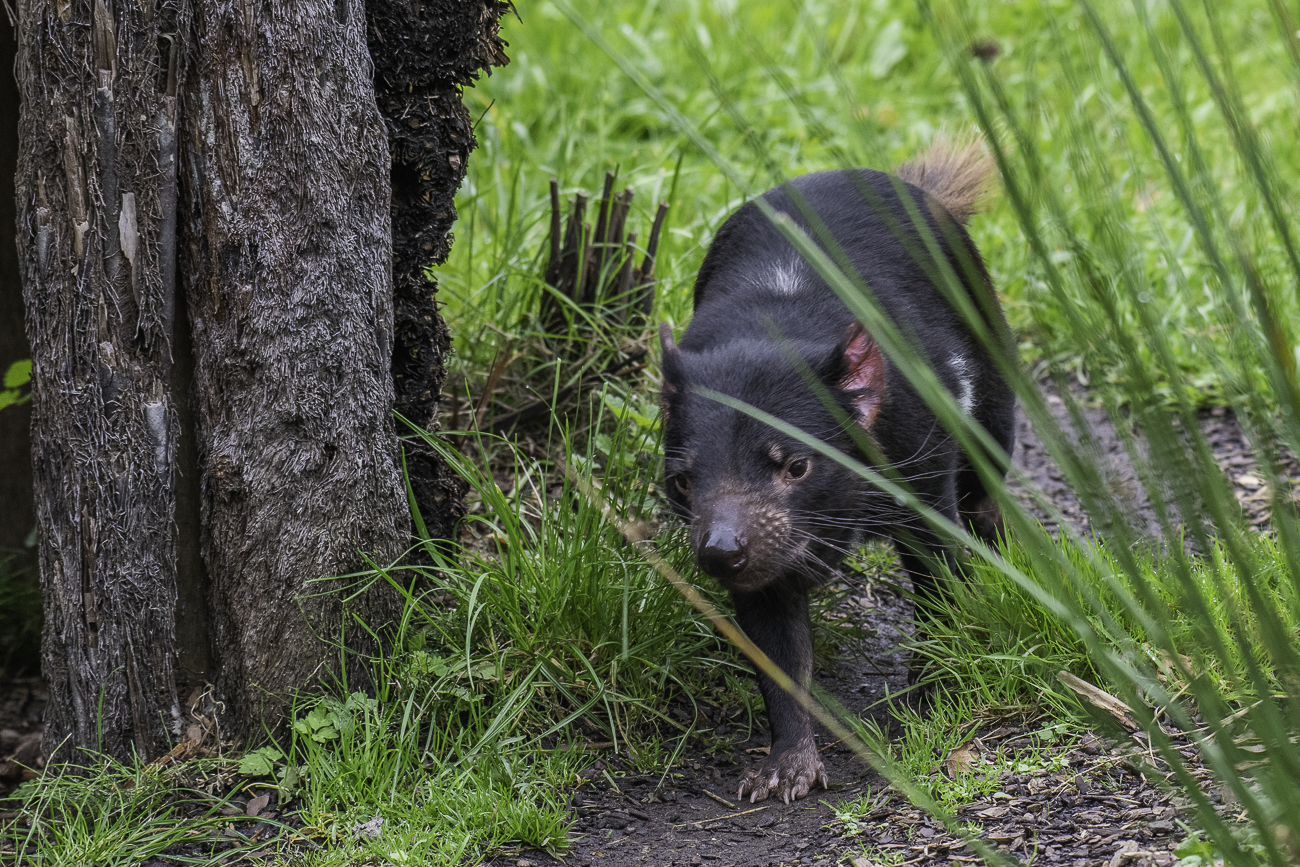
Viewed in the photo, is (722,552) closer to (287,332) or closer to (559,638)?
(559,638)

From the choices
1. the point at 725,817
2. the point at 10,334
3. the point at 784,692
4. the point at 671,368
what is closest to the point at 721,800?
the point at 725,817

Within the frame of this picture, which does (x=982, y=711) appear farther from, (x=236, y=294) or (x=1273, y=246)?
(x=1273, y=246)

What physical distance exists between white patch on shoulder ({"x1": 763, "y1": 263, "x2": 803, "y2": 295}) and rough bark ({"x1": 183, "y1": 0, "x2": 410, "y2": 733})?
96 centimetres

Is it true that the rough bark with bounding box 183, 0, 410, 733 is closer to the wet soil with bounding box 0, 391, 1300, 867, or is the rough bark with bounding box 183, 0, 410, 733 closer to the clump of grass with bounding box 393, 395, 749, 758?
the clump of grass with bounding box 393, 395, 749, 758

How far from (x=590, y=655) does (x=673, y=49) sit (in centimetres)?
440

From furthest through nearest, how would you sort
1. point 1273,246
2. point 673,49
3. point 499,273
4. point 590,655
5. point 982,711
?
point 673,49
point 1273,246
point 499,273
point 590,655
point 982,711

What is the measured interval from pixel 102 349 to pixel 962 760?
75.4 inches

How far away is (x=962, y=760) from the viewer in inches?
91.8

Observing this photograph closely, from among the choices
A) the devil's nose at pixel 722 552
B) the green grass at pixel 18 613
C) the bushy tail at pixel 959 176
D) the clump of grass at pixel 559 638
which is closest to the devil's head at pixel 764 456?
the devil's nose at pixel 722 552

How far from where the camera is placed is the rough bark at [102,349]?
220 cm

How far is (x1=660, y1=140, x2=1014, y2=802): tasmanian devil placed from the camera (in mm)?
2473

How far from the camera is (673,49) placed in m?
6.21

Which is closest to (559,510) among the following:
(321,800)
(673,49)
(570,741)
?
(570,741)

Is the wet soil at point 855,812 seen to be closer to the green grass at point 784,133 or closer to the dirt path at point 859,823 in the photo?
the dirt path at point 859,823
